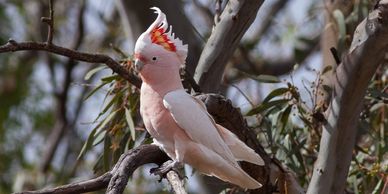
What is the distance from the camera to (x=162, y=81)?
1679 mm

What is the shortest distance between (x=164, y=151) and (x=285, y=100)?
678mm

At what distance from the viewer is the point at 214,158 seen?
5.47ft

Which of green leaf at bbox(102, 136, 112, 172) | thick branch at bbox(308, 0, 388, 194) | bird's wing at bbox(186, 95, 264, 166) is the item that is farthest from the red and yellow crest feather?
green leaf at bbox(102, 136, 112, 172)

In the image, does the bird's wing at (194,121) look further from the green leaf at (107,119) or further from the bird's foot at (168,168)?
the green leaf at (107,119)

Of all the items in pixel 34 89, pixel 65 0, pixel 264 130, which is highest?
pixel 264 130

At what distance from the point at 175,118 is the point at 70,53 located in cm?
34

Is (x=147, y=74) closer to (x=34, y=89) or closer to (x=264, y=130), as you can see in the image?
(x=264, y=130)

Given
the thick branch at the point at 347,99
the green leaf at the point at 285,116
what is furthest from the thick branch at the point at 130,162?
Result: the green leaf at the point at 285,116

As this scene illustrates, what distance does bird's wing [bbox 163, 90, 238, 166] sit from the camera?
1648 mm

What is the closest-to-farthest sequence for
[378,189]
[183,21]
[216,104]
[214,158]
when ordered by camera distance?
1. [214,158]
2. [216,104]
3. [378,189]
4. [183,21]

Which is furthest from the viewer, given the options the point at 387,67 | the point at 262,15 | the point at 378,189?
the point at 262,15

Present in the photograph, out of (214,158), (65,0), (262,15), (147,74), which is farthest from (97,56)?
(65,0)

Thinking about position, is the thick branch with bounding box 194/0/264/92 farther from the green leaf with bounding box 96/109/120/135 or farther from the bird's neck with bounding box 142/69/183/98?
the bird's neck with bounding box 142/69/183/98

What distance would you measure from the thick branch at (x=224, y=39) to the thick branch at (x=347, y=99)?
1.15ft
